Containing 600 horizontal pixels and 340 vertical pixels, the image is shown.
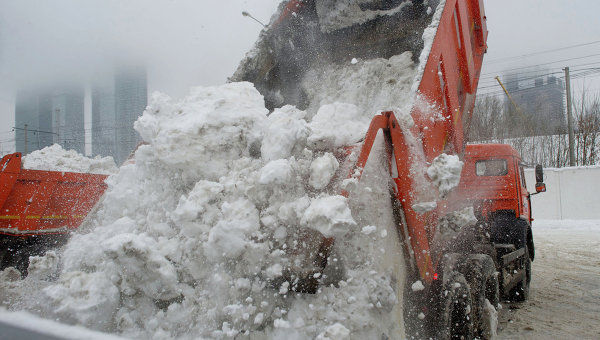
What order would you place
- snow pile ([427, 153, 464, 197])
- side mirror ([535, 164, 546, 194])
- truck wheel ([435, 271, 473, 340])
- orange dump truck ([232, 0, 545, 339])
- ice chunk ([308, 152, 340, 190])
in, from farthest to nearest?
side mirror ([535, 164, 546, 194])
truck wheel ([435, 271, 473, 340])
snow pile ([427, 153, 464, 197])
orange dump truck ([232, 0, 545, 339])
ice chunk ([308, 152, 340, 190])

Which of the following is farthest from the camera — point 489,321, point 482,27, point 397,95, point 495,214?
point 495,214

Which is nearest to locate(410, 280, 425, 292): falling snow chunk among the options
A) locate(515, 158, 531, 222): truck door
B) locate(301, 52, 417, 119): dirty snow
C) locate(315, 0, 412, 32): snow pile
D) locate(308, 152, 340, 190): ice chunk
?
locate(308, 152, 340, 190): ice chunk

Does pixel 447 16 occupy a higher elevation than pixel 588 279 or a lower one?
higher

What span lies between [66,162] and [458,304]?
6.26 metres

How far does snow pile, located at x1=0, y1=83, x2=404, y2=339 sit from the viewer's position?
6.56 ft

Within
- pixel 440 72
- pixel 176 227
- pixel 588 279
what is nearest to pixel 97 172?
pixel 176 227

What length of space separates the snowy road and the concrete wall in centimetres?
485

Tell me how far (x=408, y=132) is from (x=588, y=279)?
18.4 ft

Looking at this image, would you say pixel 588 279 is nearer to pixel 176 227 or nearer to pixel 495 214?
pixel 495 214

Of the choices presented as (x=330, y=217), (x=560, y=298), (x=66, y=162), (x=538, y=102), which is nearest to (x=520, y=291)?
(x=560, y=298)

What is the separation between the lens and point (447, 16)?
321cm

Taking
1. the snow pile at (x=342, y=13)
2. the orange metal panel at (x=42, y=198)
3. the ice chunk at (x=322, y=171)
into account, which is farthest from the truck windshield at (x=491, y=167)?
the orange metal panel at (x=42, y=198)

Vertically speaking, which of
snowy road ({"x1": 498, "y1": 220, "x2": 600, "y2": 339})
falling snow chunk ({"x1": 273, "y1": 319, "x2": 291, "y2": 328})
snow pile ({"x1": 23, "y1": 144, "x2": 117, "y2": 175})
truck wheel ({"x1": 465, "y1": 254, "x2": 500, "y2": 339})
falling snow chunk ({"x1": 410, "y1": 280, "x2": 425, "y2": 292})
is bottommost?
snowy road ({"x1": 498, "y1": 220, "x2": 600, "y2": 339})

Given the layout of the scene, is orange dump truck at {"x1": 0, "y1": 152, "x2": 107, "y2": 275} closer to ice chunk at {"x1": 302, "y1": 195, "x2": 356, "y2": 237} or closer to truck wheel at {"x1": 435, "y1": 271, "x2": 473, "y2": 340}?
ice chunk at {"x1": 302, "y1": 195, "x2": 356, "y2": 237}
